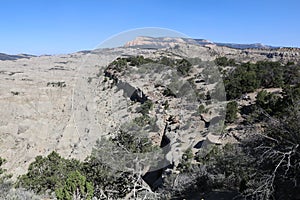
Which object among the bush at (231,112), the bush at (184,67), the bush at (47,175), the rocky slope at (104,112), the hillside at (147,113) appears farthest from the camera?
the bush at (184,67)

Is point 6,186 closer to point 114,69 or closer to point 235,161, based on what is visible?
point 235,161

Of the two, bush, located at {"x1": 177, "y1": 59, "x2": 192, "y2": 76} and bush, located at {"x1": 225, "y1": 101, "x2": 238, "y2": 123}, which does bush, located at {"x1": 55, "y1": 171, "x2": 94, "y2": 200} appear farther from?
bush, located at {"x1": 177, "y1": 59, "x2": 192, "y2": 76}

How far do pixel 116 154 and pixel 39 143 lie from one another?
13.7 meters

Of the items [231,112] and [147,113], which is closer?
[231,112]

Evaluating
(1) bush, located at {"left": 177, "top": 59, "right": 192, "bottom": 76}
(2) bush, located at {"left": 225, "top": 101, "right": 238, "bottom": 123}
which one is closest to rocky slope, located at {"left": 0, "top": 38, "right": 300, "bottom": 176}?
(1) bush, located at {"left": 177, "top": 59, "right": 192, "bottom": 76}

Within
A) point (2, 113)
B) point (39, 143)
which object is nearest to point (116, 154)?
point (39, 143)

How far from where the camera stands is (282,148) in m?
6.23

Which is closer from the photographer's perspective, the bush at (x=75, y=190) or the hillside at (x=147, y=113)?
the bush at (x=75, y=190)

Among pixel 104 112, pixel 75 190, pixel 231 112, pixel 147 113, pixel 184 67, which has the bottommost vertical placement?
pixel 104 112

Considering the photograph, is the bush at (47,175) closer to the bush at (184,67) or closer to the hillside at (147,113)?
the hillside at (147,113)

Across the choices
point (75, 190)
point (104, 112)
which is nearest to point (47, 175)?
point (75, 190)

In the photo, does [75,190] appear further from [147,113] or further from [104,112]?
[104,112]

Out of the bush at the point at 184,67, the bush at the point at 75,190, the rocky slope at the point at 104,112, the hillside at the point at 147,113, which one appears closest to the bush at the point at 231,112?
the hillside at the point at 147,113

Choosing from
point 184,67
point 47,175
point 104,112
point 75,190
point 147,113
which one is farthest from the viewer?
point 184,67
